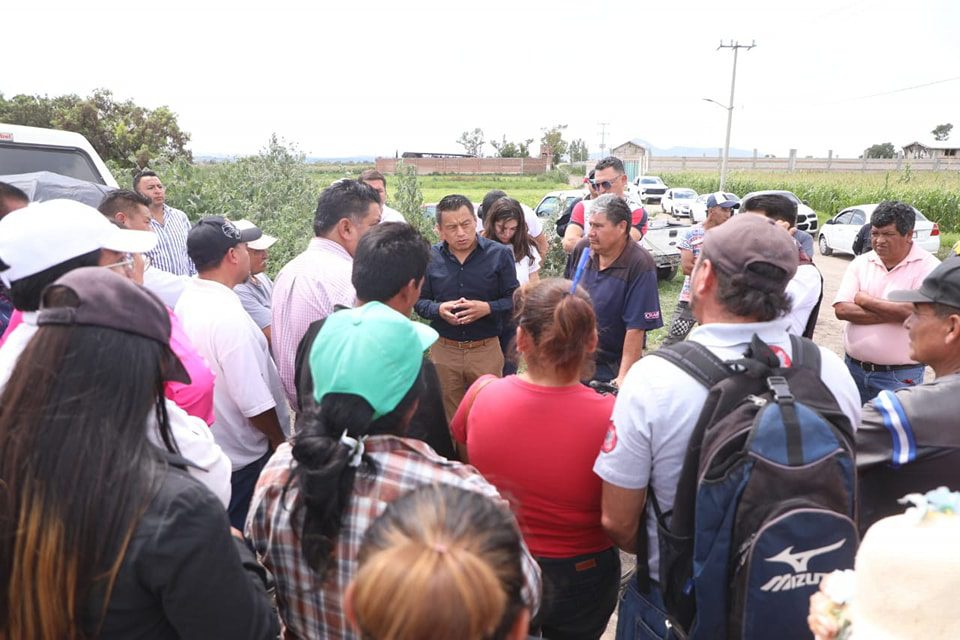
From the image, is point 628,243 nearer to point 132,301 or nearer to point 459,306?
point 459,306

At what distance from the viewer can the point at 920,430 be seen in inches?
70.9

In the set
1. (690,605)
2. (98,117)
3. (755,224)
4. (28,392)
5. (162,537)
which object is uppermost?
(98,117)

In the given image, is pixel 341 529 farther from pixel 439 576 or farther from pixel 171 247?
pixel 171 247

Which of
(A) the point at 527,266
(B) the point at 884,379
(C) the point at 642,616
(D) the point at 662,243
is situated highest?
(A) the point at 527,266

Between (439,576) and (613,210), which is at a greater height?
(613,210)

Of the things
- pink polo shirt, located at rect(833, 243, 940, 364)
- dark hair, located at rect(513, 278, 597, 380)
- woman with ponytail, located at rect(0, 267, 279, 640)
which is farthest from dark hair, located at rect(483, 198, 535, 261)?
woman with ponytail, located at rect(0, 267, 279, 640)

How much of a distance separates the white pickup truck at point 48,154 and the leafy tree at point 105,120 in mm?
13472

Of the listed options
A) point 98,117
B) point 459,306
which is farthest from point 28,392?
point 98,117

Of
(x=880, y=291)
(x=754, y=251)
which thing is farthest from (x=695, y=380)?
(x=880, y=291)

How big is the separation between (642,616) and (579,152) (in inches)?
3962

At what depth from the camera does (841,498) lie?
1.54 meters

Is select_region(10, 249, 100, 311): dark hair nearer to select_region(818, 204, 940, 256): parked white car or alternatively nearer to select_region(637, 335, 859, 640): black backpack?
select_region(637, 335, 859, 640): black backpack

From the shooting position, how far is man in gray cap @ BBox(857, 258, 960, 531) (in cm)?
180

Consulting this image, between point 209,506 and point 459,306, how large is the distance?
278 centimetres
